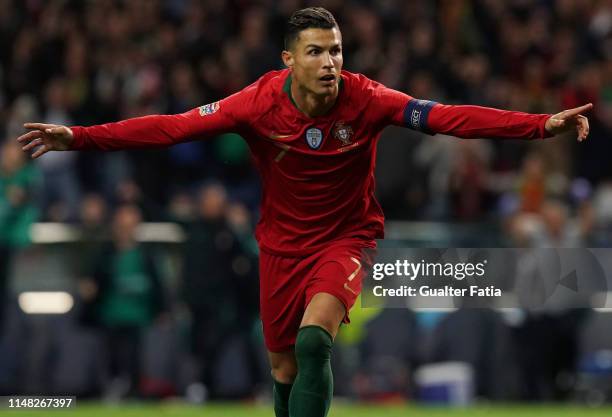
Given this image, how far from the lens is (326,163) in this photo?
319 inches

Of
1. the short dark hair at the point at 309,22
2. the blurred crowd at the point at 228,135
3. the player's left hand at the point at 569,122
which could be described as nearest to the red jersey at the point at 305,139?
the short dark hair at the point at 309,22

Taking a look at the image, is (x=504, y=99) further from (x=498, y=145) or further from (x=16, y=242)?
(x=16, y=242)

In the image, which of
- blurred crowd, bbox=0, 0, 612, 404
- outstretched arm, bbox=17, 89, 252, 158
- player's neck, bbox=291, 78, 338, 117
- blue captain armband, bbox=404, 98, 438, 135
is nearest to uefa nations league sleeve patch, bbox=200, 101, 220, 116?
outstretched arm, bbox=17, 89, 252, 158

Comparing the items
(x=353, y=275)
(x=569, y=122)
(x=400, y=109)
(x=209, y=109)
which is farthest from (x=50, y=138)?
(x=569, y=122)

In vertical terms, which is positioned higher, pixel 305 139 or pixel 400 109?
pixel 400 109

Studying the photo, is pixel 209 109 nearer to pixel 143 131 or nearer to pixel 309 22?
pixel 143 131

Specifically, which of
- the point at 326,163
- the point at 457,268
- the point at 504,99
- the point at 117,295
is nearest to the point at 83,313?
the point at 117,295

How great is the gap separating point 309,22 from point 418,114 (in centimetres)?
81

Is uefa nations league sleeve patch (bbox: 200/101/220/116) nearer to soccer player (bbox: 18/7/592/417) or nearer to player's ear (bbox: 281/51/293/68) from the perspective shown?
soccer player (bbox: 18/7/592/417)

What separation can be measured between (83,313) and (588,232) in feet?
16.6

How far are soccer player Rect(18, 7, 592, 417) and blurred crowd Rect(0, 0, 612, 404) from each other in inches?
180

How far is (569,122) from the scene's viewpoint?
738 cm

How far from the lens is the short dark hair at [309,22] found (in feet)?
26.2

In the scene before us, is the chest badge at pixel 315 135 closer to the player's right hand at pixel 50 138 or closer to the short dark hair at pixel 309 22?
the short dark hair at pixel 309 22
